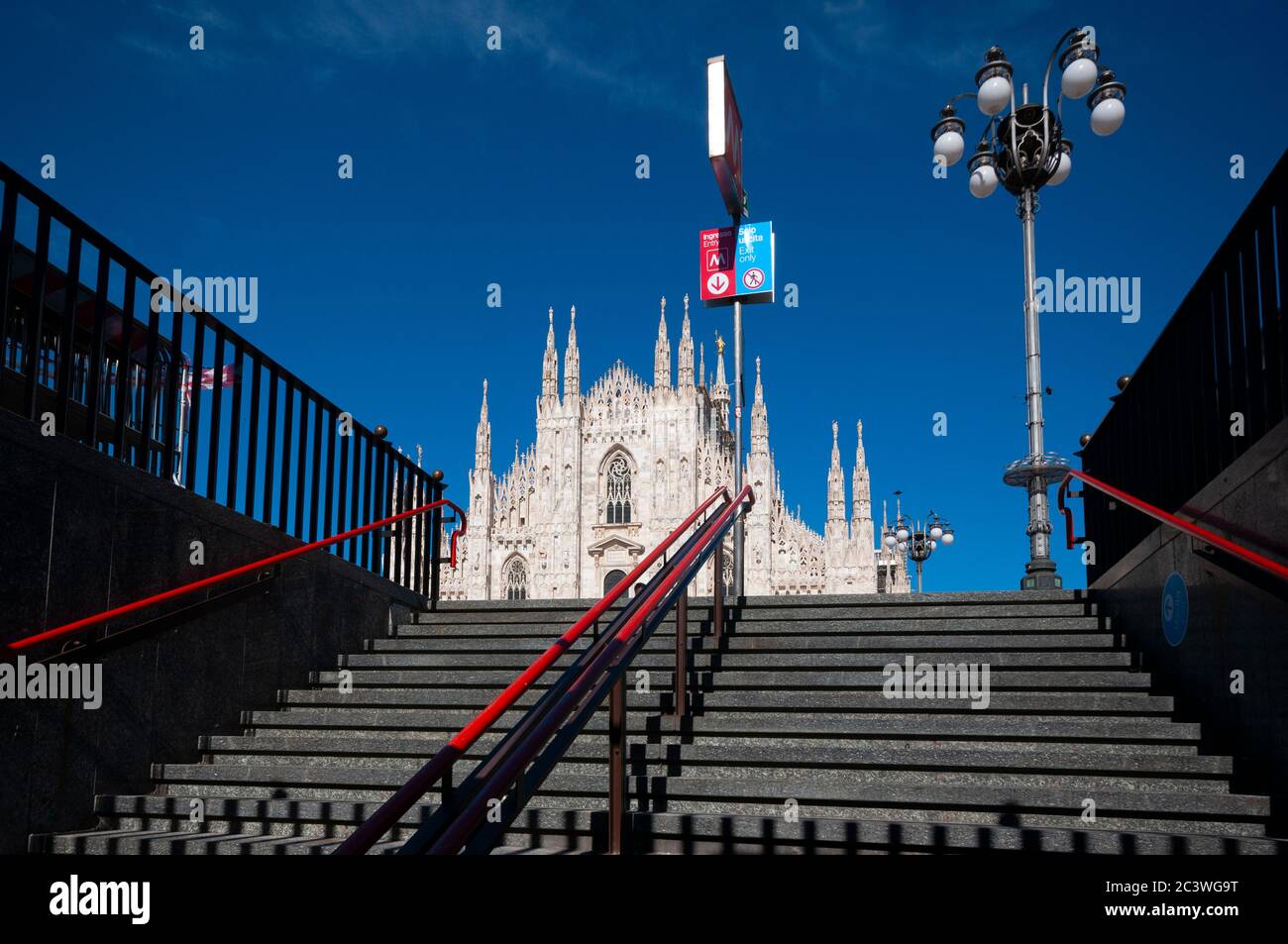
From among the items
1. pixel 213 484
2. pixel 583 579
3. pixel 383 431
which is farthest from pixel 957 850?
pixel 583 579

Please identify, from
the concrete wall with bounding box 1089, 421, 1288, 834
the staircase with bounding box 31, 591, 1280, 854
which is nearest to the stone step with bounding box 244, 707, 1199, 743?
the staircase with bounding box 31, 591, 1280, 854

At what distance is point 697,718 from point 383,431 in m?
4.16

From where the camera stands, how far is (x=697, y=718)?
604 cm

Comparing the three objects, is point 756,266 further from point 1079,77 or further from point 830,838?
point 830,838

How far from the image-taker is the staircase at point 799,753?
4629mm

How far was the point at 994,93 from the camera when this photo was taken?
1233cm

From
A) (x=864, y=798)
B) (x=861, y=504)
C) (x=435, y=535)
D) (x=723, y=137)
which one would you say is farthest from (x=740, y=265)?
(x=861, y=504)

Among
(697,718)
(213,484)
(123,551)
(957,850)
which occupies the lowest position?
(957,850)

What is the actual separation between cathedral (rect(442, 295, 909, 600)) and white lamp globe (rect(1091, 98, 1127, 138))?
126ft

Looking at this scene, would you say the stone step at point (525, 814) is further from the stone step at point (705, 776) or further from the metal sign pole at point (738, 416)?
the metal sign pole at point (738, 416)

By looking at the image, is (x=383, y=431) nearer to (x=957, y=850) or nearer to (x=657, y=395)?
(x=957, y=850)

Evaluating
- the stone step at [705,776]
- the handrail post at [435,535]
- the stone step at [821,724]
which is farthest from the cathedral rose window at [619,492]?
the stone step at [705,776]
